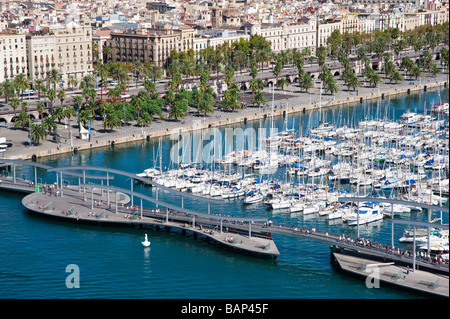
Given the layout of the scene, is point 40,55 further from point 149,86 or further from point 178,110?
point 178,110

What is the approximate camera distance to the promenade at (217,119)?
69.5m

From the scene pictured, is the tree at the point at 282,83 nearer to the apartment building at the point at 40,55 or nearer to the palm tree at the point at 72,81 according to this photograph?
the palm tree at the point at 72,81

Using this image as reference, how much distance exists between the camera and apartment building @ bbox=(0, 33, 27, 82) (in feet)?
297

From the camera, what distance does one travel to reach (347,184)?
2338 inches

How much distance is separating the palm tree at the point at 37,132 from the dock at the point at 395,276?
3253 centimetres

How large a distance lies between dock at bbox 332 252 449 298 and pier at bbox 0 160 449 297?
0.16 ft

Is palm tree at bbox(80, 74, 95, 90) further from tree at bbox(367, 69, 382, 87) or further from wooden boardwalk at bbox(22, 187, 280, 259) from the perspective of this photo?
tree at bbox(367, 69, 382, 87)

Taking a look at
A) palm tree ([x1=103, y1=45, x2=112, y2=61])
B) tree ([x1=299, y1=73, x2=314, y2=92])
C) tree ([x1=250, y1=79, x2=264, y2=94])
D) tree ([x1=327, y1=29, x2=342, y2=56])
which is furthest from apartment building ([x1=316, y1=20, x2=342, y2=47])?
tree ([x1=250, y1=79, x2=264, y2=94])

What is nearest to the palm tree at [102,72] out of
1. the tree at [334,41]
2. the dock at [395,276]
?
the tree at [334,41]

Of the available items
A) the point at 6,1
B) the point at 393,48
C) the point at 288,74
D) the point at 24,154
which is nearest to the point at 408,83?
the point at 288,74

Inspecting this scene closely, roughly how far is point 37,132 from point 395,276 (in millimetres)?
36357

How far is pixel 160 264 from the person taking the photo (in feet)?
150
